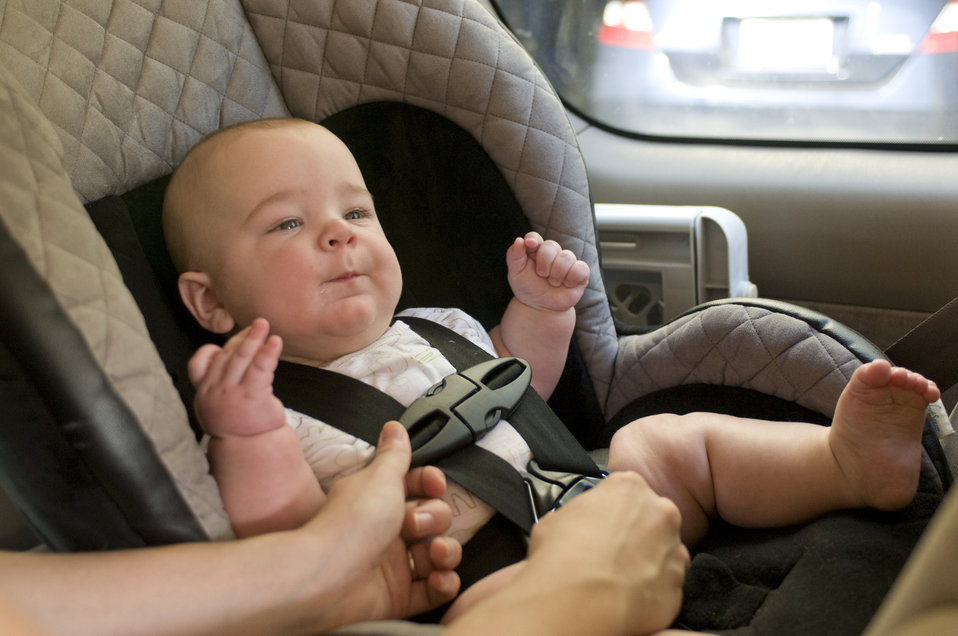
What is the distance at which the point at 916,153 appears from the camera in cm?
166

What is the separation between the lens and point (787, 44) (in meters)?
1.82

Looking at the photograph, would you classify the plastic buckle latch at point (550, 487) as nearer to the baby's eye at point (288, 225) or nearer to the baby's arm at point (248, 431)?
the baby's arm at point (248, 431)

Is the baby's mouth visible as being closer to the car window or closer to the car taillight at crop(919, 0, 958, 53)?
the car window

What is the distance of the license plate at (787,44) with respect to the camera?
5.90 ft

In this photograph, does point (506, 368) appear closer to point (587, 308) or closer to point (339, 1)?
point (587, 308)

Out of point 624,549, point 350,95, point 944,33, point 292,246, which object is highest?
point 944,33

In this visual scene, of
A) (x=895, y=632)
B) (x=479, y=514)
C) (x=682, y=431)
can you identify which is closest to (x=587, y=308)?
(x=682, y=431)

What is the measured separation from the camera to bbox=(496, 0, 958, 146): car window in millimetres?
1729

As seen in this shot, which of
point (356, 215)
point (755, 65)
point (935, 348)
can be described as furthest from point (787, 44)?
point (356, 215)

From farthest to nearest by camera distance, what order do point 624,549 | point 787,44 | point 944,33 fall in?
1. point 787,44
2. point 944,33
3. point 624,549

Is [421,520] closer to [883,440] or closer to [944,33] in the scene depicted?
[883,440]

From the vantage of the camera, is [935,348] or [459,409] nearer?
[459,409]

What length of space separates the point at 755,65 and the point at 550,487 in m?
1.36

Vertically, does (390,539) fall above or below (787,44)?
below
